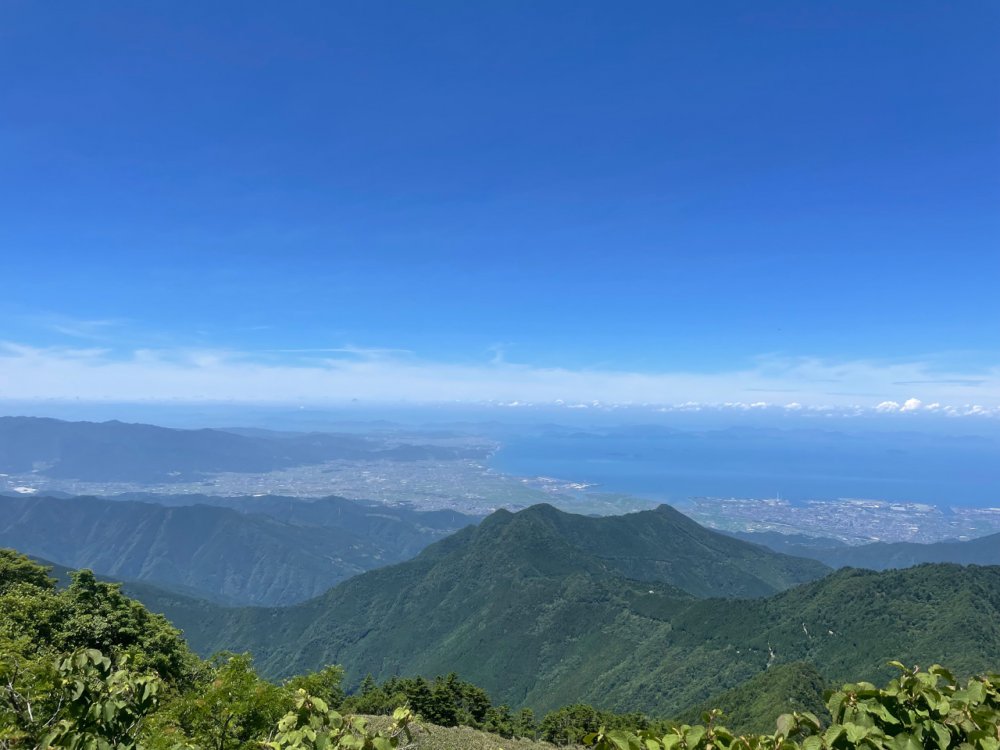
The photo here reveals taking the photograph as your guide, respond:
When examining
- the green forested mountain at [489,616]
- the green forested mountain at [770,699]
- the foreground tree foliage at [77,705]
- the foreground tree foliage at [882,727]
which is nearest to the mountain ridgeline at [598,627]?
the green forested mountain at [770,699]

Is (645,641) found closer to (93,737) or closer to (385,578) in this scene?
(385,578)

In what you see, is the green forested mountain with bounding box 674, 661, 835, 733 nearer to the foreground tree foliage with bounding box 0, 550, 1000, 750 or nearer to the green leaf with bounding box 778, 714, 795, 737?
the foreground tree foliage with bounding box 0, 550, 1000, 750

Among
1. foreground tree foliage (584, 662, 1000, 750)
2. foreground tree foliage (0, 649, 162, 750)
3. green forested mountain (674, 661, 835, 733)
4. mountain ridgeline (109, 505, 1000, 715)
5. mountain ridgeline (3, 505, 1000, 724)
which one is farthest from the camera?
mountain ridgeline (109, 505, 1000, 715)

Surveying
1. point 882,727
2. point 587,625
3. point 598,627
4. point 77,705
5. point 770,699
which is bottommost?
point 587,625

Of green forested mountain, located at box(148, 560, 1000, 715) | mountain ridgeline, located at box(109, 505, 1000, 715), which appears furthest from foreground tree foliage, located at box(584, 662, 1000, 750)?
mountain ridgeline, located at box(109, 505, 1000, 715)

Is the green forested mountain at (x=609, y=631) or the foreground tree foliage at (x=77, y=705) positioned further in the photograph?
the green forested mountain at (x=609, y=631)

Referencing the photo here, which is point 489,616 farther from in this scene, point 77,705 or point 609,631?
point 77,705

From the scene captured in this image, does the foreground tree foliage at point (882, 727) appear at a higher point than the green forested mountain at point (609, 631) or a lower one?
higher

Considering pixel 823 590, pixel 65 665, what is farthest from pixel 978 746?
pixel 823 590

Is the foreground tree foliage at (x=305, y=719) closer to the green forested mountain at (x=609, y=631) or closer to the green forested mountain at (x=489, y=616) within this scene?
the green forested mountain at (x=609, y=631)

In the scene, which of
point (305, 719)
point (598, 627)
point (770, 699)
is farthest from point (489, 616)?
point (305, 719)

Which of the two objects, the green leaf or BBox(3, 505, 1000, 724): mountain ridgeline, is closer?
the green leaf
